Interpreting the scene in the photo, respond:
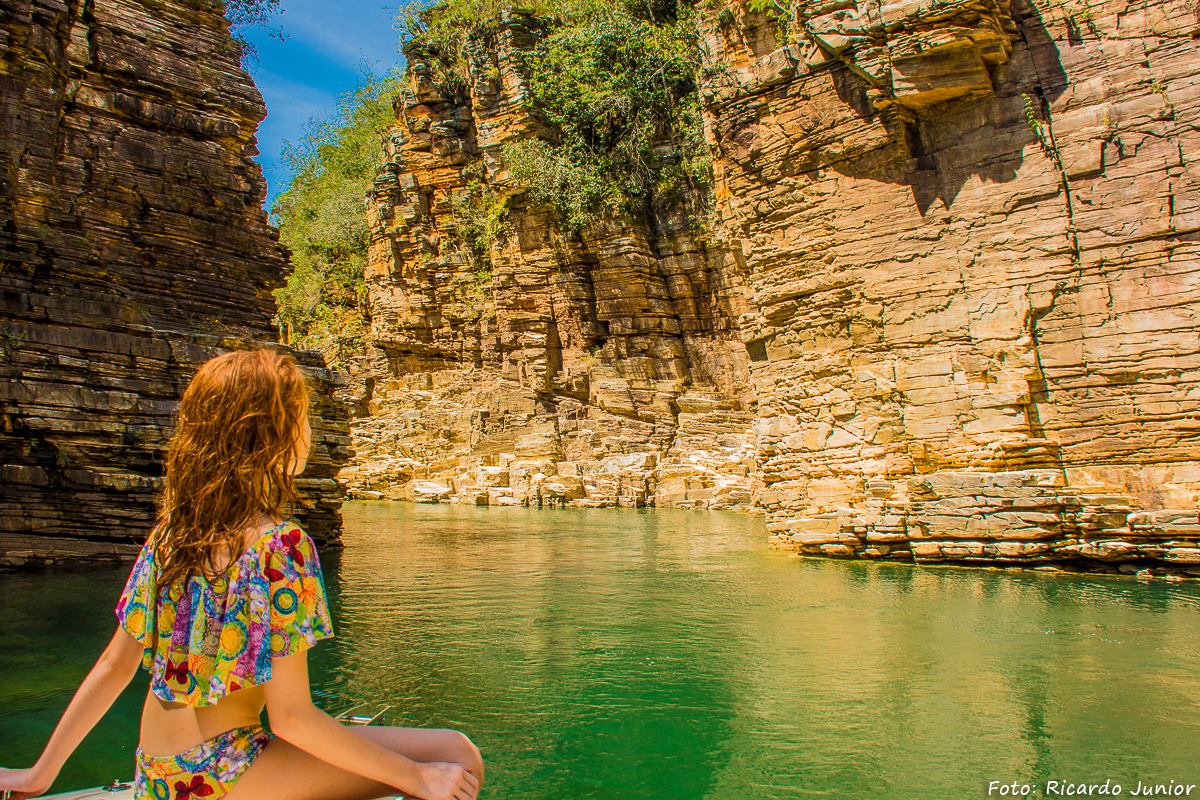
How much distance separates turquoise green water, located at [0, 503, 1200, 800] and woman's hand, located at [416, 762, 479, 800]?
1953mm

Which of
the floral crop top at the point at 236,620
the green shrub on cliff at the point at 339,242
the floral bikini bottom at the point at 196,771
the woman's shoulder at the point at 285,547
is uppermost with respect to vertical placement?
the green shrub on cliff at the point at 339,242

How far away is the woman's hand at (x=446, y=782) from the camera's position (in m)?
1.96

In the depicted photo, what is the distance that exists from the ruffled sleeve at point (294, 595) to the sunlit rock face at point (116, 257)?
30.3 feet

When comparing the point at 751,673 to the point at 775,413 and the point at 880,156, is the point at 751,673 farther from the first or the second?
the point at 880,156

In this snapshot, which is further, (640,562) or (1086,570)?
(640,562)

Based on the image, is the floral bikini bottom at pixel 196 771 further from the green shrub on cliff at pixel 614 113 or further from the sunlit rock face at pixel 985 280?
the green shrub on cliff at pixel 614 113

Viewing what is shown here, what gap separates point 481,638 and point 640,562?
491 centimetres

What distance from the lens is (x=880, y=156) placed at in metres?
11.1

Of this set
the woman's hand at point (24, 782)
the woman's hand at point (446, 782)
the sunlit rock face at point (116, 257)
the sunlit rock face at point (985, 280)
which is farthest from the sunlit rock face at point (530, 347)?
the woman's hand at point (24, 782)

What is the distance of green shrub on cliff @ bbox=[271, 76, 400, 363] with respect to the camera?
36.8 meters

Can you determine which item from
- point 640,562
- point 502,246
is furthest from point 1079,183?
point 502,246

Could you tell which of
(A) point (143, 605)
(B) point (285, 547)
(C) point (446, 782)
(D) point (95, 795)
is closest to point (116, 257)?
(D) point (95, 795)

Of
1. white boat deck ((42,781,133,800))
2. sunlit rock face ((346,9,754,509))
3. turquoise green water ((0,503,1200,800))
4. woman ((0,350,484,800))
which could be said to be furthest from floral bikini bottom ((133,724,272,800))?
sunlit rock face ((346,9,754,509))

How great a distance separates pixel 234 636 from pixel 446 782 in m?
0.60
